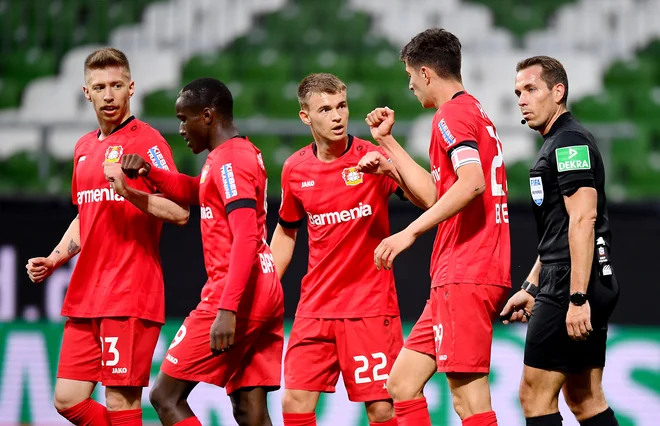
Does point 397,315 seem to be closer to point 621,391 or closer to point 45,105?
point 621,391

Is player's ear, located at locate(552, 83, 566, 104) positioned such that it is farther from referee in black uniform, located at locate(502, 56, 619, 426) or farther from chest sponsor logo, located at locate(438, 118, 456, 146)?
chest sponsor logo, located at locate(438, 118, 456, 146)

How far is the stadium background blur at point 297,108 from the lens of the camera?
7695 millimetres

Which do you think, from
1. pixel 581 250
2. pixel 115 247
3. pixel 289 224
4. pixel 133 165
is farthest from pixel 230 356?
pixel 581 250

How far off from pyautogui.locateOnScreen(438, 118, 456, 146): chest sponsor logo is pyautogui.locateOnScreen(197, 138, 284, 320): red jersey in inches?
38.3

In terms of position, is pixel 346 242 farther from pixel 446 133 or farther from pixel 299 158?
pixel 446 133

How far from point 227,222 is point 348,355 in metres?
1.00

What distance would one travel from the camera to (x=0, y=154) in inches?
368

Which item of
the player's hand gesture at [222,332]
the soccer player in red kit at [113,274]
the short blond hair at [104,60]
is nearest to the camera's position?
the player's hand gesture at [222,332]

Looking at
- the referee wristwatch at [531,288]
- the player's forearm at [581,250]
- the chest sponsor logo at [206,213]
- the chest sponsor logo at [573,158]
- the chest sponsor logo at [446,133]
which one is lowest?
the referee wristwatch at [531,288]

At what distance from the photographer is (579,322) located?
433 centimetres

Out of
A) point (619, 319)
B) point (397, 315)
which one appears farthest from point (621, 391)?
point (397, 315)

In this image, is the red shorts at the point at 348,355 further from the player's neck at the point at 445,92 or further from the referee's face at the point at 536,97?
the referee's face at the point at 536,97

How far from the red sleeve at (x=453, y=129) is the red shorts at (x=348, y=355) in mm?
1169

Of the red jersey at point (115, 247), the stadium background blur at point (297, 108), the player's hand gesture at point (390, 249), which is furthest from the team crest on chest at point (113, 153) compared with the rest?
the stadium background blur at point (297, 108)
